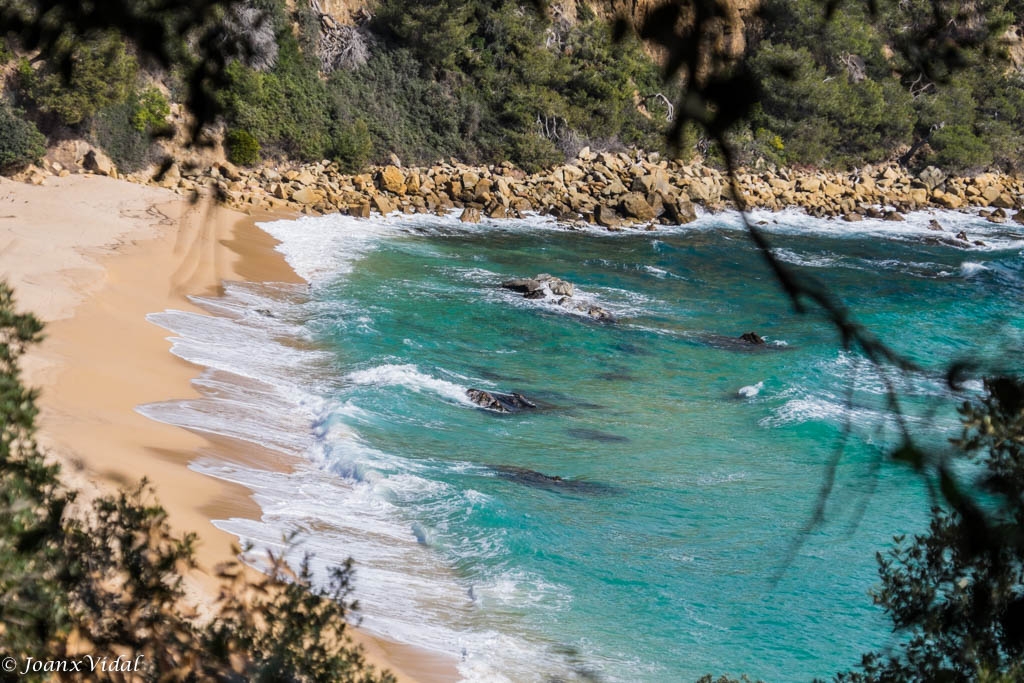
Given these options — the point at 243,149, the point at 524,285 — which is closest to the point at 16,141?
the point at 243,149

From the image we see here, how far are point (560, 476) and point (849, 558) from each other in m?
3.38

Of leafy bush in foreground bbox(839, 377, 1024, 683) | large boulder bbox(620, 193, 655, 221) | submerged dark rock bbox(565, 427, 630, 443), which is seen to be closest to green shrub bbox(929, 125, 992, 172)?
large boulder bbox(620, 193, 655, 221)

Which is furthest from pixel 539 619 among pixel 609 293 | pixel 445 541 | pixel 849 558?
pixel 609 293

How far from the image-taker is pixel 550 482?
11289 millimetres

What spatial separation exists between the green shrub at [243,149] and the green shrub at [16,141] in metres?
Answer: 5.28

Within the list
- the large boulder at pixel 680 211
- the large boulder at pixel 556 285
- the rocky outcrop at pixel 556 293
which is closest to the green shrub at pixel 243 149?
the rocky outcrop at pixel 556 293

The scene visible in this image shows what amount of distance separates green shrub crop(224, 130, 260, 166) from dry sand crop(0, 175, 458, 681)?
13.0 ft

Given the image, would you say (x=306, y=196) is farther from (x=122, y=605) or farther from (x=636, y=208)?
(x=122, y=605)

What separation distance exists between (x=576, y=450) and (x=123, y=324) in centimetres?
666

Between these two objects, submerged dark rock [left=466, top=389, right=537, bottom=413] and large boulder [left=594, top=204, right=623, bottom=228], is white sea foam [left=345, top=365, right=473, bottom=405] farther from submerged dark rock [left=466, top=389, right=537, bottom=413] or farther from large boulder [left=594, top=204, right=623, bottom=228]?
large boulder [left=594, top=204, right=623, bottom=228]

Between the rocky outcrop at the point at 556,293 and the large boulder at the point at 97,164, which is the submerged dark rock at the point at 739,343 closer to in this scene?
the rocky outcrop at the point at 556,293

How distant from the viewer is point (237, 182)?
26250mm

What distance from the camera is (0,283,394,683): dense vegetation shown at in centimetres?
389

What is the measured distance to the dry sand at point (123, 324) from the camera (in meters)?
7.59
